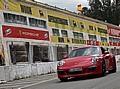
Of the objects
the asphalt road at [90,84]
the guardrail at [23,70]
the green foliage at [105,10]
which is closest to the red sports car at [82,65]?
the asphalt road at [90,84]

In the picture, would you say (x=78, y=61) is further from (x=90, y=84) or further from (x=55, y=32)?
(x=55, y=32)

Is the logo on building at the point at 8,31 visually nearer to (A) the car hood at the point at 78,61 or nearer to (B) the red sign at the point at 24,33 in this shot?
(B) the red sign at the point at 24,33

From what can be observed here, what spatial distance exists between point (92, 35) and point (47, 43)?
1801cm

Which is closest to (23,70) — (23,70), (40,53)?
(23,70)

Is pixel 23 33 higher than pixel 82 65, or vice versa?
pixel 23 33

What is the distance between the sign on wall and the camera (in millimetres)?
33259

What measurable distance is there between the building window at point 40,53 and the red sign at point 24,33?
2.91 feet

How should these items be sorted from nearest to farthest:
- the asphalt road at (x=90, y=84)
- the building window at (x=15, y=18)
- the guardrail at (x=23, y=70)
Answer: the asphalt road at (x=90, y=84) → the guardrail at (x=23, y=70) → the building window at (x=15, y=18)

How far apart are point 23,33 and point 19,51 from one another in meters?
1.81

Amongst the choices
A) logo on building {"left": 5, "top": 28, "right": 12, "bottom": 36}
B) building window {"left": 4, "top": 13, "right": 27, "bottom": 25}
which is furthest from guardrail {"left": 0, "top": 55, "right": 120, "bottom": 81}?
building window {"left": 4, "top": 13, "right": 27, "bottom": 25}

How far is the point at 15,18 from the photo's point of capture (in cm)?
3538

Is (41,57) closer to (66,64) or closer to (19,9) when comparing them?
(19,9)

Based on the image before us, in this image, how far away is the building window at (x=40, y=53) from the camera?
38.8 meters

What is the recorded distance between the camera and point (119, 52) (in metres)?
71.9
